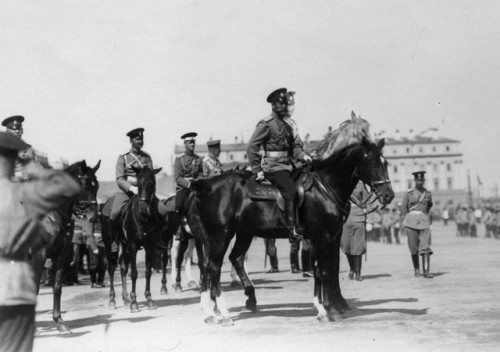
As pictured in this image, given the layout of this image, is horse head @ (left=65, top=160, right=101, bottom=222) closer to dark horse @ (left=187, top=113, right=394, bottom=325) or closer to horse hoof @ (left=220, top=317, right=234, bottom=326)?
dark horse @ (left=187, top=113, right=394, bottom=325)

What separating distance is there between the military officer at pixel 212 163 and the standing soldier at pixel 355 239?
3606 mm

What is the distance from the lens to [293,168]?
10.5m

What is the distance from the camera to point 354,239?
52.6ft

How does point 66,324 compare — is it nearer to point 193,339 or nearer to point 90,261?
point 193,339

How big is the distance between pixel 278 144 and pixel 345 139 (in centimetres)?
108

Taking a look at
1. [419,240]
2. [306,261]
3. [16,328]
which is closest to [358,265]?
[419,240]

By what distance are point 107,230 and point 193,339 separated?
5356 mm

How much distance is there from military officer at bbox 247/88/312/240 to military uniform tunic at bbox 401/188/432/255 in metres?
6.57

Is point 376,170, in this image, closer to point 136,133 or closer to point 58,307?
point 136,133

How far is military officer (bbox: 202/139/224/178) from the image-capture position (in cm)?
1428

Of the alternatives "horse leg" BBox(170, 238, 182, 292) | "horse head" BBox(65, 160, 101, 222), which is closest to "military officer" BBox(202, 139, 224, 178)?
"horse leg" BBox(170, 238, 182, 292)

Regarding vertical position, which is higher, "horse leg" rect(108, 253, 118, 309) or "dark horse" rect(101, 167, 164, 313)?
"dark horse" rect(101, 167, 164, 313)

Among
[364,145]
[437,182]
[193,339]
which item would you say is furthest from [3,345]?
[437,182]

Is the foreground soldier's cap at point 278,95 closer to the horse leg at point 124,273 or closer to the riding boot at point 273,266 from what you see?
the horse leg at point 124,273
